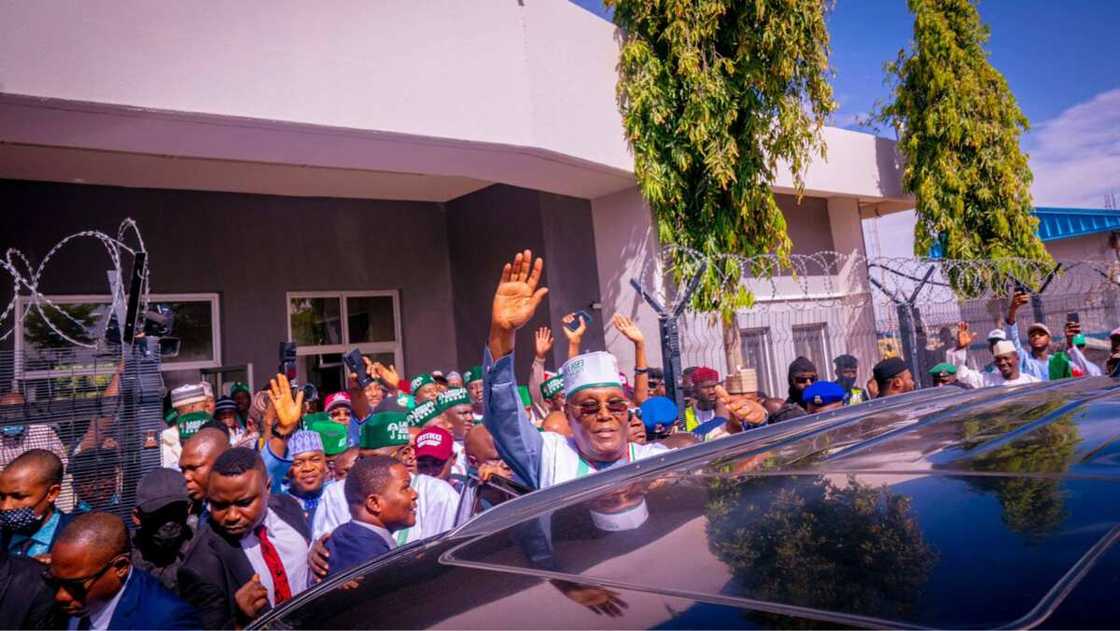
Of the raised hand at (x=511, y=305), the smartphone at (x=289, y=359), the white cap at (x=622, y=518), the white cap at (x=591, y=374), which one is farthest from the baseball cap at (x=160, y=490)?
the white cap at (x=622, y=518)

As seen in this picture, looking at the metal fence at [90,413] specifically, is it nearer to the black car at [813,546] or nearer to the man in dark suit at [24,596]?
the man in dark suit at [24,596]

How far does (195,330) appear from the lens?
35.0ft

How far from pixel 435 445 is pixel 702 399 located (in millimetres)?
3889

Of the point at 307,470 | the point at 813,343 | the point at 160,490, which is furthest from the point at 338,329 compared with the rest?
the point at 160,490

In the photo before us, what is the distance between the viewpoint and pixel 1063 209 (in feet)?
65.7

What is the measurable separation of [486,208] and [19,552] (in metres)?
9.40

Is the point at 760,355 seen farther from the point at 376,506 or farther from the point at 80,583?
the point at 80,583

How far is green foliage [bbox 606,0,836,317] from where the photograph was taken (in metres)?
9.74

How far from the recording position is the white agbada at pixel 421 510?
3.61 metres

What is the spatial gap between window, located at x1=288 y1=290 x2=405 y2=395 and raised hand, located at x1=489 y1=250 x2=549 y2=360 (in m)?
9.01

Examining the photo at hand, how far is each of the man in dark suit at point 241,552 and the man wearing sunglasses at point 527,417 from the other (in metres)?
0.94

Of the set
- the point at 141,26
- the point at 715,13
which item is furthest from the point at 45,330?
the point at 715,13

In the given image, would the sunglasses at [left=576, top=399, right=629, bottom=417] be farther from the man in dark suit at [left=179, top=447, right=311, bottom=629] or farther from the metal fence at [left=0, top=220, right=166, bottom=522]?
the metal fence at [left=0, top=220, right=166, bottom=522]

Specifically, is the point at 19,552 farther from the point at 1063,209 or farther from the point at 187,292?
the point at 1063,209
